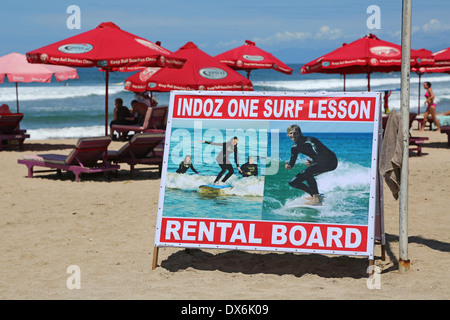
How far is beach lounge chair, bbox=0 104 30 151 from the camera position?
52.2 ft

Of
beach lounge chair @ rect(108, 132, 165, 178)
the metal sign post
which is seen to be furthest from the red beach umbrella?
the metal sign post

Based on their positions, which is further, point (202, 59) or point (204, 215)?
point (202, 59)

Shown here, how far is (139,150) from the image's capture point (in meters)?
11.6

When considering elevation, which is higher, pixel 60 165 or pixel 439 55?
pixel 439 55

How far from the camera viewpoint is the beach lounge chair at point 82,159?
1087 cm

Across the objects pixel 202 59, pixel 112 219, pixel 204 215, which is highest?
pixel 202 59

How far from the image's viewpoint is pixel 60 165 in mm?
11148

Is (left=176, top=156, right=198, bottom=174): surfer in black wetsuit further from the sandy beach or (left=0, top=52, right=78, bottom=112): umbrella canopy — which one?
(left=0, top=52, right=78, bottom=112): umbrella canopy

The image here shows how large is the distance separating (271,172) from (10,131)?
12.0 meters

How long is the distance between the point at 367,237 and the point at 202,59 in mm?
9422

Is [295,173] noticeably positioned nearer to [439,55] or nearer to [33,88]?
[439,55]

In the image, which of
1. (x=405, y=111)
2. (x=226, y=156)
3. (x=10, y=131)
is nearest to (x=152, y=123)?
(x=10, y=131)

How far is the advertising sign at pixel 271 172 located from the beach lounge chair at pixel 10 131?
11.1m
